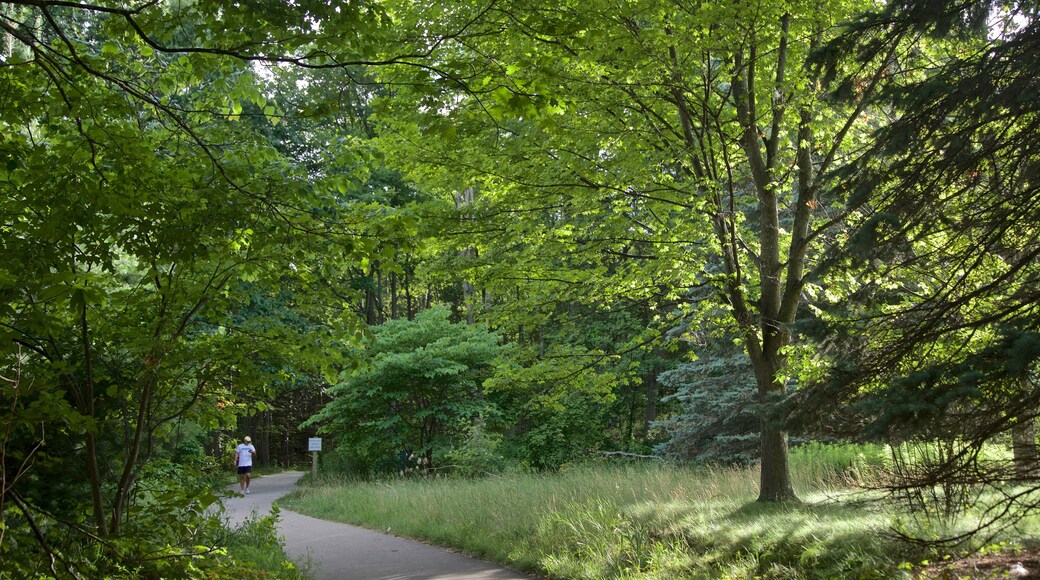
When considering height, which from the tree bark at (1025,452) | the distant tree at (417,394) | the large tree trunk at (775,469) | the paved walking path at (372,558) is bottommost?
the paved walking path at (372,558)

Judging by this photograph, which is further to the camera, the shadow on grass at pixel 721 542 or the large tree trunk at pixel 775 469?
the large tree trunk at pixel 775 469

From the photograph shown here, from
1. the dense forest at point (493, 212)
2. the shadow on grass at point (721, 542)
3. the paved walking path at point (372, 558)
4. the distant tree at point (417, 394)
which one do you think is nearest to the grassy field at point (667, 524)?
the shadow on grass at point (721, 542)

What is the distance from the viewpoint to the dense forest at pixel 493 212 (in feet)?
15.8

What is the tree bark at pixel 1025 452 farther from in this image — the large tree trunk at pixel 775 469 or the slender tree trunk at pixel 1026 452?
the large tree trunk at pixel 775 469

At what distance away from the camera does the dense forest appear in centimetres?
481

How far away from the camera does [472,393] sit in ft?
75.9

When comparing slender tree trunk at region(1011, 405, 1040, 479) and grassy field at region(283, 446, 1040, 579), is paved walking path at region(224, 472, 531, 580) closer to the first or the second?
grassy field at region(283, 446, 1040, 579)

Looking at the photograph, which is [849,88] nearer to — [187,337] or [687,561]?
[687,561]

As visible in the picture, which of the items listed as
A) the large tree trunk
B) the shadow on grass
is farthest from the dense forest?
the shadow on grass

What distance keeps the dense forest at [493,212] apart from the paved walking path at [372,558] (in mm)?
2166

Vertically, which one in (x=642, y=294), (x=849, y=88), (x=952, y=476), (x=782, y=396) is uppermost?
(x=849, y=88)

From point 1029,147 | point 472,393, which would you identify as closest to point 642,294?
point 1029,147

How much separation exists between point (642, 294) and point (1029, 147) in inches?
223

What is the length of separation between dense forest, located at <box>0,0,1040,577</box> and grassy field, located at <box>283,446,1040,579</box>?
3.21 ft
